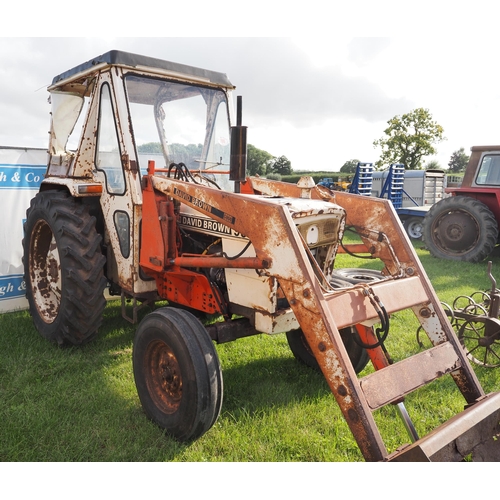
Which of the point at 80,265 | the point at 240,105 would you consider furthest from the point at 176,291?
the point at 240,105

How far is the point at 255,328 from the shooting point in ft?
10.4

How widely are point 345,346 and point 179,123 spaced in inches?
97.6

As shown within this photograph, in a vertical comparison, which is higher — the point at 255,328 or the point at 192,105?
the point at 192,105

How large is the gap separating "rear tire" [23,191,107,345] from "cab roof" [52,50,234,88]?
1.13 meters

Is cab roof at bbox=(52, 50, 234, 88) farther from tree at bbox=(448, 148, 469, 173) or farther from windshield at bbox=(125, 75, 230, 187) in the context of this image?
tree at bbox=(448, 148, 469, 173)

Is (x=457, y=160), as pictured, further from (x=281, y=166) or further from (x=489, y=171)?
(x=489, y=171)

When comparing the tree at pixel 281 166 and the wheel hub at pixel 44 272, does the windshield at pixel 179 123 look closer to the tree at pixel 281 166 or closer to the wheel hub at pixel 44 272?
the wheel hub at pixel 44 272

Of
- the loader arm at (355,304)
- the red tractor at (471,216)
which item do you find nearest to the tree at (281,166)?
the red tractor at (471,216)

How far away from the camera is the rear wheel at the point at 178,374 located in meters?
2.75

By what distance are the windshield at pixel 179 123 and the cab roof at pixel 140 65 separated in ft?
0.42

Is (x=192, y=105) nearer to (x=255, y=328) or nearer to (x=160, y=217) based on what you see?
(x=160, y=217)

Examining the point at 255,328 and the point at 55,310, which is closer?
the point at 255,328

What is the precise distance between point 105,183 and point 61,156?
1170 mm

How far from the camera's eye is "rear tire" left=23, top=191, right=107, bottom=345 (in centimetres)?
381
